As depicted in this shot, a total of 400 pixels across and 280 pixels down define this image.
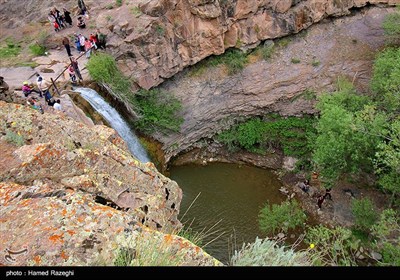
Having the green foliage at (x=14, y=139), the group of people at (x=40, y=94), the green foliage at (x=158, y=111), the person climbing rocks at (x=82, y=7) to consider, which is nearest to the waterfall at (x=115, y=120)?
the green foliage at (x=158, y=111)

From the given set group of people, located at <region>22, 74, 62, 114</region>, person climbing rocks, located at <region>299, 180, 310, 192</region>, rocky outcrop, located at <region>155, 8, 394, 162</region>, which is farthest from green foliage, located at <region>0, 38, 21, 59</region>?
person climbing rocks, located at <region>299, 180, 310, 192</region>

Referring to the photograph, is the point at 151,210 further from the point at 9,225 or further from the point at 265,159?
the point at 265,159

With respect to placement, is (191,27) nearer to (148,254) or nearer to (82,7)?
(82,7)

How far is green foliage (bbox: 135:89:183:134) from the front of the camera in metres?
18.8

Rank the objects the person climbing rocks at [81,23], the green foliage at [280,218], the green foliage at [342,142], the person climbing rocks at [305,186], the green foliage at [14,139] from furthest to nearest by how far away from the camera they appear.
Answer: the person climbing rocks at [81,23] < the person climbing rocks at [305,186] < the green foliage at [280,218] < the green foliage at [342,142] < the green foliage at [14,139]

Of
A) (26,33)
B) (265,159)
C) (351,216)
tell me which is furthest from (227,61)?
(26,33)

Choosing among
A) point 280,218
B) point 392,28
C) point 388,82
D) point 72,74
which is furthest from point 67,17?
point 392,28

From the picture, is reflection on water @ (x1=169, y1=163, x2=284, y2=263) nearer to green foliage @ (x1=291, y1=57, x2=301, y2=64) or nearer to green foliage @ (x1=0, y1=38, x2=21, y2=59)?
green foliage @ (x1=291, y1=57, x2=301, y2=64)

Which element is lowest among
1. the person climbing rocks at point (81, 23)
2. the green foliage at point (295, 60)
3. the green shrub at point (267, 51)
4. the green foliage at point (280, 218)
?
the green foliage at point (280, 218)

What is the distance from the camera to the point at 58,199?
529 cm

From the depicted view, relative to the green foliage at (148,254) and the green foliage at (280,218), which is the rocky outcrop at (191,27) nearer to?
the green foliage at (280,218)

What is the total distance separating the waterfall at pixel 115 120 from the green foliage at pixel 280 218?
6.75 meters

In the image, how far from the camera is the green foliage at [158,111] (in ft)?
61.7
